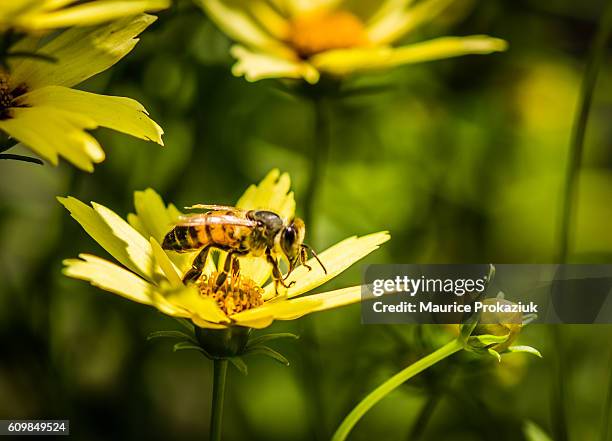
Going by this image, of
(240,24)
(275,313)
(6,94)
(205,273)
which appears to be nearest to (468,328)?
(275,313)

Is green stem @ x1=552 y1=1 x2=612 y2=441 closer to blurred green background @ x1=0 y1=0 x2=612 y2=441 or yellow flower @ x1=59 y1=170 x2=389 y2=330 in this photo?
blurred green background @ x1=0 y1=0 x2=612 y2=441

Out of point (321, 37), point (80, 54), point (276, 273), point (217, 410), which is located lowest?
point (217, 410)

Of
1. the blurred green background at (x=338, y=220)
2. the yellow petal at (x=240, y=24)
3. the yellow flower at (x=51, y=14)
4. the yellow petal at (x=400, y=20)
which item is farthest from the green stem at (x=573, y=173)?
the yellow flower at (x=51, y=14)

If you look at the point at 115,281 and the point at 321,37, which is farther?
the point at 321,37

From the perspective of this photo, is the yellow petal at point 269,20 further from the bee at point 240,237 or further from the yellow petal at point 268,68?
the bee at point 240,237

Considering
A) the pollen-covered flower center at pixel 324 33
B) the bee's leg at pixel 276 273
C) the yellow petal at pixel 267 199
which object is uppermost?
the pollen-covered flower center at pixel 324 33

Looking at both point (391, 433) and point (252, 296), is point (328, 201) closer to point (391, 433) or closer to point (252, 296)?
point (391, 433)

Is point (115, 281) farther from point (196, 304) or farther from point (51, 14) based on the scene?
point (51, 14)

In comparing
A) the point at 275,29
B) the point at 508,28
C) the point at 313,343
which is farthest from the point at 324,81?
the point at 508,28
